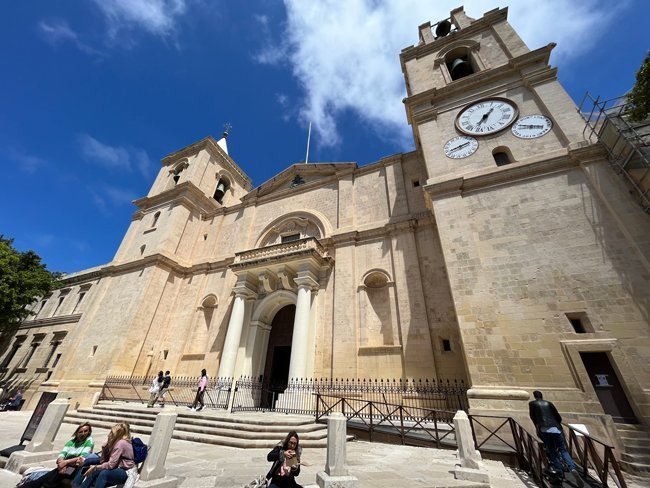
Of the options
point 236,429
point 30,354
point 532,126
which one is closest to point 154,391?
point 236,429

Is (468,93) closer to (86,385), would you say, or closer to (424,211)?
(424,211)

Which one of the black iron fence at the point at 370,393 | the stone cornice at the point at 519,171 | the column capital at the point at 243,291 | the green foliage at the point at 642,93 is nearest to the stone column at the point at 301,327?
the black iron fence at the point at 370,393

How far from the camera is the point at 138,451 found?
13.3ft

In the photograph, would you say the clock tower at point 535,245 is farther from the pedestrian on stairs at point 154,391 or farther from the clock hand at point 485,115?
the pedestrian on stairs at point 154,391

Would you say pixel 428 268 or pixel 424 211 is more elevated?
pixel 424 211

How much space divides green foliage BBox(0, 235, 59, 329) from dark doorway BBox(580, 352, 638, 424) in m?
26.6

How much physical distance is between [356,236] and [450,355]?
22.0 ft

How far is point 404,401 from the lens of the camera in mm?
10031

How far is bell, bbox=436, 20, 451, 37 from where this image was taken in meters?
19.4

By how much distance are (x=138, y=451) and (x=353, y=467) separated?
3.53m

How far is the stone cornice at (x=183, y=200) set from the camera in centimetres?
2098

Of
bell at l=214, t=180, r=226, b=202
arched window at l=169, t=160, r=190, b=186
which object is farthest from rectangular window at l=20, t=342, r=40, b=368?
bell at l=214, t=180, r=226, b=202

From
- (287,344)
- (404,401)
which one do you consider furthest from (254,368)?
(404,401)

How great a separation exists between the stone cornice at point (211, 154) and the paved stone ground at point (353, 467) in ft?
69.9
